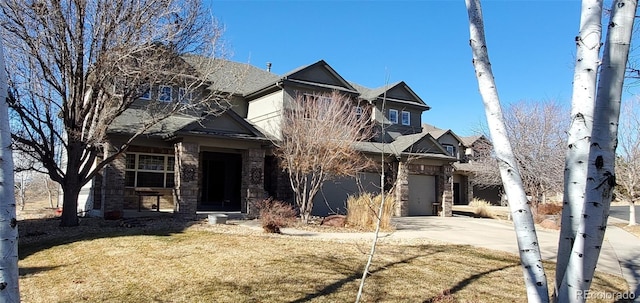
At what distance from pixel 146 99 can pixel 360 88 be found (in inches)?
498

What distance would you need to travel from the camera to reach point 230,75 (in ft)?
67.0

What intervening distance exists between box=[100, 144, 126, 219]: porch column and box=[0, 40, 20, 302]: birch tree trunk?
43.2 ft

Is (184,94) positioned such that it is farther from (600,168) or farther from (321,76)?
(600,168)

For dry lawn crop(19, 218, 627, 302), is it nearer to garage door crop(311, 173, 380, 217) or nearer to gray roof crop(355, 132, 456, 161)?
garage door crop(311, 173, 380, 217)

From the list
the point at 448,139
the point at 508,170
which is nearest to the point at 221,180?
the point at 448,139

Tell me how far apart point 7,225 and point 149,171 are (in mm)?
15732

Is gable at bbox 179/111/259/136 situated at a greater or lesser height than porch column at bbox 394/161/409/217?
greater

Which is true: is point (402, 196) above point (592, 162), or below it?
below

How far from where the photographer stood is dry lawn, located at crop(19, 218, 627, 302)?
6414 millimetres

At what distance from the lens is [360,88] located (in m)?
26.2

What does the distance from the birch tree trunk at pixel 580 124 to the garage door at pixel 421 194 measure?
19.0 meters

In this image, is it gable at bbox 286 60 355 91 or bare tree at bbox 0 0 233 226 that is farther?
gable at bbox 286 60 355 91

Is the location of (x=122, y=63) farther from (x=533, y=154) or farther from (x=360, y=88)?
(x=533, y=154)

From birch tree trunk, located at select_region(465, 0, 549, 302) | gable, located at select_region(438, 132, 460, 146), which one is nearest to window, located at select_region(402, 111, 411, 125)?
gable, located at select_region(438, 132, 460, 146)
